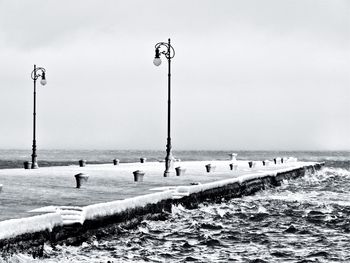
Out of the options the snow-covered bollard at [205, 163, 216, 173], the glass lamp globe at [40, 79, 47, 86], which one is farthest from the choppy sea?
the glass lamp globe at [40, 79, 47, 86]

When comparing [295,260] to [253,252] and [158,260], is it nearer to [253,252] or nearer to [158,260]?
[253,252]

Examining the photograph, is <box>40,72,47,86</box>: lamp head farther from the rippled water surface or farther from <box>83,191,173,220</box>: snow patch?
<box>83,191,173,220</box>: snow patch

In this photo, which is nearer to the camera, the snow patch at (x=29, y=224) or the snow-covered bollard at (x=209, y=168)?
the snow patch at (x=29, y=224)

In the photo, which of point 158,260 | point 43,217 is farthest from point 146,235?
point 43,217

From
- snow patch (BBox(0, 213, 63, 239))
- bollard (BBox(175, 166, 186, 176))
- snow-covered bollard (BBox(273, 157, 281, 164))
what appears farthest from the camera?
snow-covered bollard (BBox(273, 157, 281, 164))

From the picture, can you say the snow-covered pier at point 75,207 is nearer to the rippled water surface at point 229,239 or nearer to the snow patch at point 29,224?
the snow patch at point 29,224

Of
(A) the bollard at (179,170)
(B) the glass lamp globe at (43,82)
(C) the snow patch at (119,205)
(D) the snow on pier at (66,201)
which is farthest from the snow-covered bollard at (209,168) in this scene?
(C) the snow patch at (119,205)

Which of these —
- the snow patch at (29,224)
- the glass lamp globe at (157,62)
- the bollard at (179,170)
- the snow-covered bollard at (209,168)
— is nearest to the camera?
the snow patch at (29,224)

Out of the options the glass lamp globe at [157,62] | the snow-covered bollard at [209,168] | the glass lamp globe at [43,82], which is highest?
the glass lamp globe at [157,62]

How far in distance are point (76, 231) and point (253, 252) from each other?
5272 mm

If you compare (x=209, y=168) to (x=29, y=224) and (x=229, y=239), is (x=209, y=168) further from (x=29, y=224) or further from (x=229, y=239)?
(x=29, y=224)

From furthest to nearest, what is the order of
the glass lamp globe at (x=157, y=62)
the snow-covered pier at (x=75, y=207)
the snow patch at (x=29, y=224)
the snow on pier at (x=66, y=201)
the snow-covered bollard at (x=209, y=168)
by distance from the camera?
the snow-covered bollard at (x=209, y=168), the glass lamp globe at (x=157, y=62), the snow on pier at (x=66, y=201), the snow-covered pier at (x=75, y=207), the snow patch at (x=29, y=224)

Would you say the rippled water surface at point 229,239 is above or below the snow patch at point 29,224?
below

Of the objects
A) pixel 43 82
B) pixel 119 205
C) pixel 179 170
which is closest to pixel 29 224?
pixel 119 205
